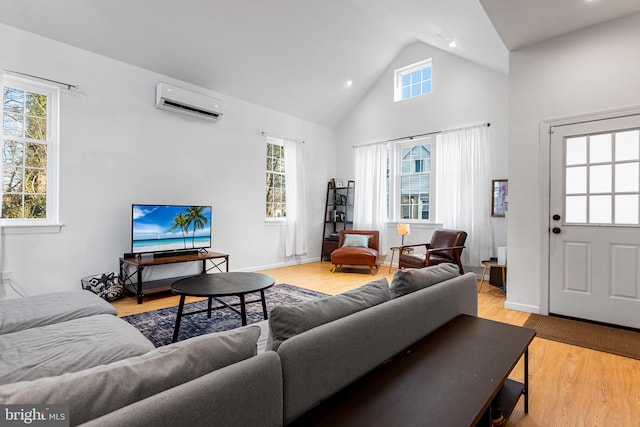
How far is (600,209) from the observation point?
122 inches

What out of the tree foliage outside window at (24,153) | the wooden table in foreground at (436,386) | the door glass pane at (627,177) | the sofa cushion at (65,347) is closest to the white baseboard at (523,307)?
the door glass pane at (627,177)

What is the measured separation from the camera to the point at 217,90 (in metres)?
5.06

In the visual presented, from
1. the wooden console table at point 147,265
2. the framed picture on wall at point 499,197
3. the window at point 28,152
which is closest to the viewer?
the window at point 28,152

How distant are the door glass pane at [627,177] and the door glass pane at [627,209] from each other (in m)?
0.07

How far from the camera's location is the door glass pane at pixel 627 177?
2955 millimetres

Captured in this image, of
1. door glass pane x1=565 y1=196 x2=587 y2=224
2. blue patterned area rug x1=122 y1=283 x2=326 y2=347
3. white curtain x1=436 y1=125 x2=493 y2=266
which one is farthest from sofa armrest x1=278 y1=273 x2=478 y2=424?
white curtain x1=436 y1=125 x2=493 y2=266

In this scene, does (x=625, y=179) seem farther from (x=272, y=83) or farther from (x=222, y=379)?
(x=272, y=83)

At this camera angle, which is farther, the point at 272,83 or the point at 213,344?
the point at 272,83

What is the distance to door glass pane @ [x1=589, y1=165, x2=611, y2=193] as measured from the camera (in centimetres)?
309

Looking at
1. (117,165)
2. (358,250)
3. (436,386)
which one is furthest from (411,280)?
(117,165)

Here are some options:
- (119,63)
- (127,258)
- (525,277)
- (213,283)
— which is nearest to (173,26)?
(119,63)

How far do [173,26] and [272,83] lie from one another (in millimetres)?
1751

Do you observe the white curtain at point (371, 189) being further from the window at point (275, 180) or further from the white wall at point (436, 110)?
the window at point (275, 180)

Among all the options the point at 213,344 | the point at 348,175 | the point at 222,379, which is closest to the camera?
the point at 222,379
